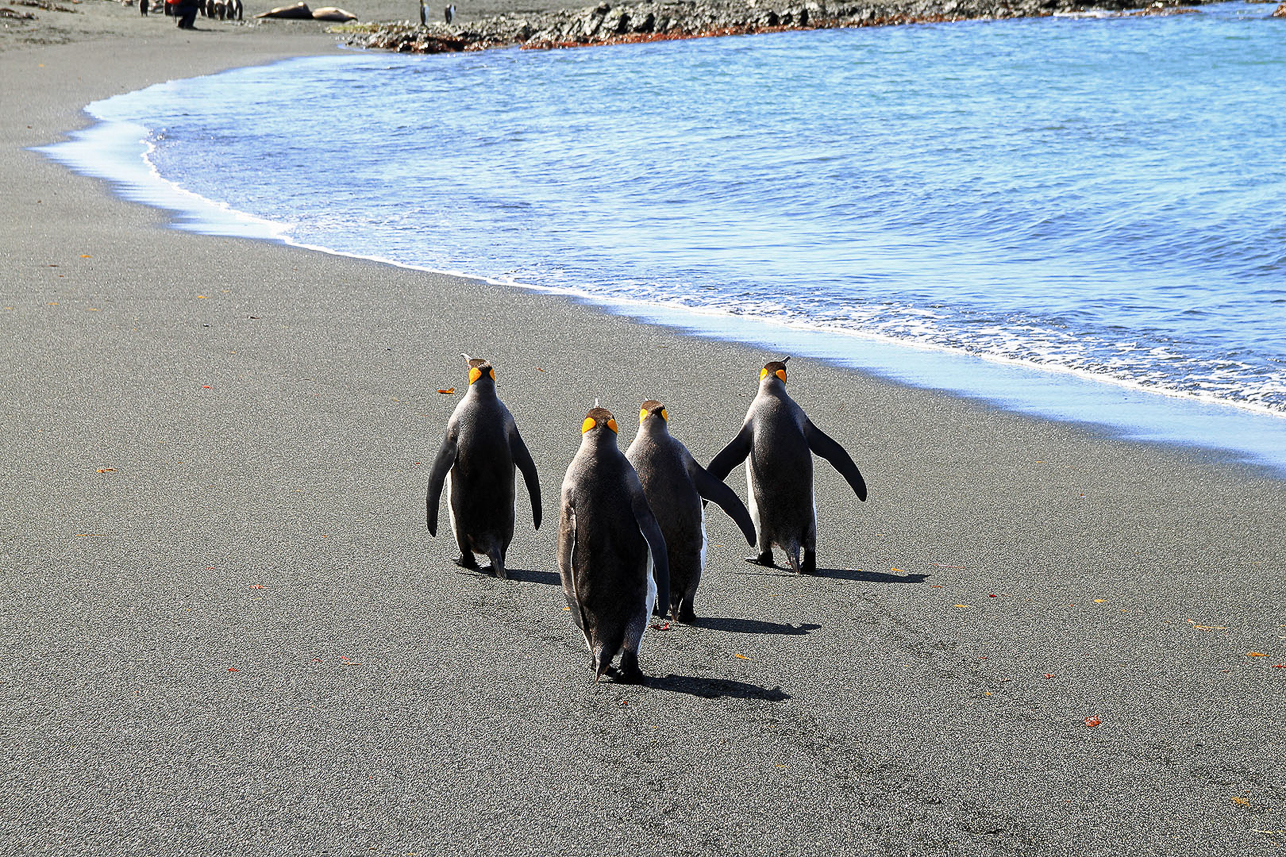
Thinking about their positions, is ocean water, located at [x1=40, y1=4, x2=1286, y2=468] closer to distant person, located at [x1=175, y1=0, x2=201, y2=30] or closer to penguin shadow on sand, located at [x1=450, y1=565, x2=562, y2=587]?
penguin shadow on sand, located at [x1=450, y1=565, x2=562, y2=587]

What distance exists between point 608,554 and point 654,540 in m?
0.14

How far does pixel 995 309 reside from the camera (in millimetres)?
8586

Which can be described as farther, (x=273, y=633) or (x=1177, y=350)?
(x=1177, y=350)

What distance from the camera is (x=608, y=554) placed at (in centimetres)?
341

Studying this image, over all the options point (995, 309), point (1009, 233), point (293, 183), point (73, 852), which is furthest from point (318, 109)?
point (73, 852)

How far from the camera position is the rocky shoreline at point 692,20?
4306cm

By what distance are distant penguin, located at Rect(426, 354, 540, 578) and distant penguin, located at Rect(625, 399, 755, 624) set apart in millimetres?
429

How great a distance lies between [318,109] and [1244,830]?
22283 mm

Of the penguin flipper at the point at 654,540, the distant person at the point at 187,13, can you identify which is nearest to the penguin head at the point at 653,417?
the penguin flipper at the point at 654,540

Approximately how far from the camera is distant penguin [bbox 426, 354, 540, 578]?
4090 millimetres

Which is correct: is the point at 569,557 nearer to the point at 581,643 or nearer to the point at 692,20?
the point at 581,643

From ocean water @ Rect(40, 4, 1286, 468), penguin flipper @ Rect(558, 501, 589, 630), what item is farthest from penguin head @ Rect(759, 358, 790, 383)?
ocean water @ Rect(40, 4, 1286, 468)

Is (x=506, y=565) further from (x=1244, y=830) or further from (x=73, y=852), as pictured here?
(x=1244, y=830)

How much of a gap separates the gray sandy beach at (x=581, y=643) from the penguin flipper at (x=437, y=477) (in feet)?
0.55
